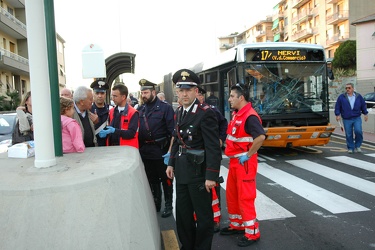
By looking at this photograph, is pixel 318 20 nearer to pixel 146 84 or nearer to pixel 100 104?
pixel 146 84

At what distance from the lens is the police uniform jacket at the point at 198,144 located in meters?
3.47

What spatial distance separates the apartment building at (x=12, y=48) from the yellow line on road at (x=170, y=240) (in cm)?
2492

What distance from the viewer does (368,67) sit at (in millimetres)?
38625

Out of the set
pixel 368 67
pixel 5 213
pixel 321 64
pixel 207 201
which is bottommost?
pixel 207 201

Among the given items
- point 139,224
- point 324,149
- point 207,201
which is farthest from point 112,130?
point 324,149

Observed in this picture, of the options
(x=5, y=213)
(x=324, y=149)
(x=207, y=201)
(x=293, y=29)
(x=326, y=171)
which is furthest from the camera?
(x=293, y=29)

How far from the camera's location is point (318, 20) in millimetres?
61250

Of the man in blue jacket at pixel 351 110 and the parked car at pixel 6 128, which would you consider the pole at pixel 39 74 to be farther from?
the man in blue jacket at pixel 351 110

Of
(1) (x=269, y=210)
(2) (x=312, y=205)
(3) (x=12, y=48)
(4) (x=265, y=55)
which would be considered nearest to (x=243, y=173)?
(1) (x=269, y=210)

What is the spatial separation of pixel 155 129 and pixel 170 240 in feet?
5.40

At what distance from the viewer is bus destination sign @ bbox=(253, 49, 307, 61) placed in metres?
9.11

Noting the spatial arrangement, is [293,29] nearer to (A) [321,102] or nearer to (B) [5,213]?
(A) [321,102]

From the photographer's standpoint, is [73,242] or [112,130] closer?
[73,242]

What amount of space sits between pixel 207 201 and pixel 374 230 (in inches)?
91.1
